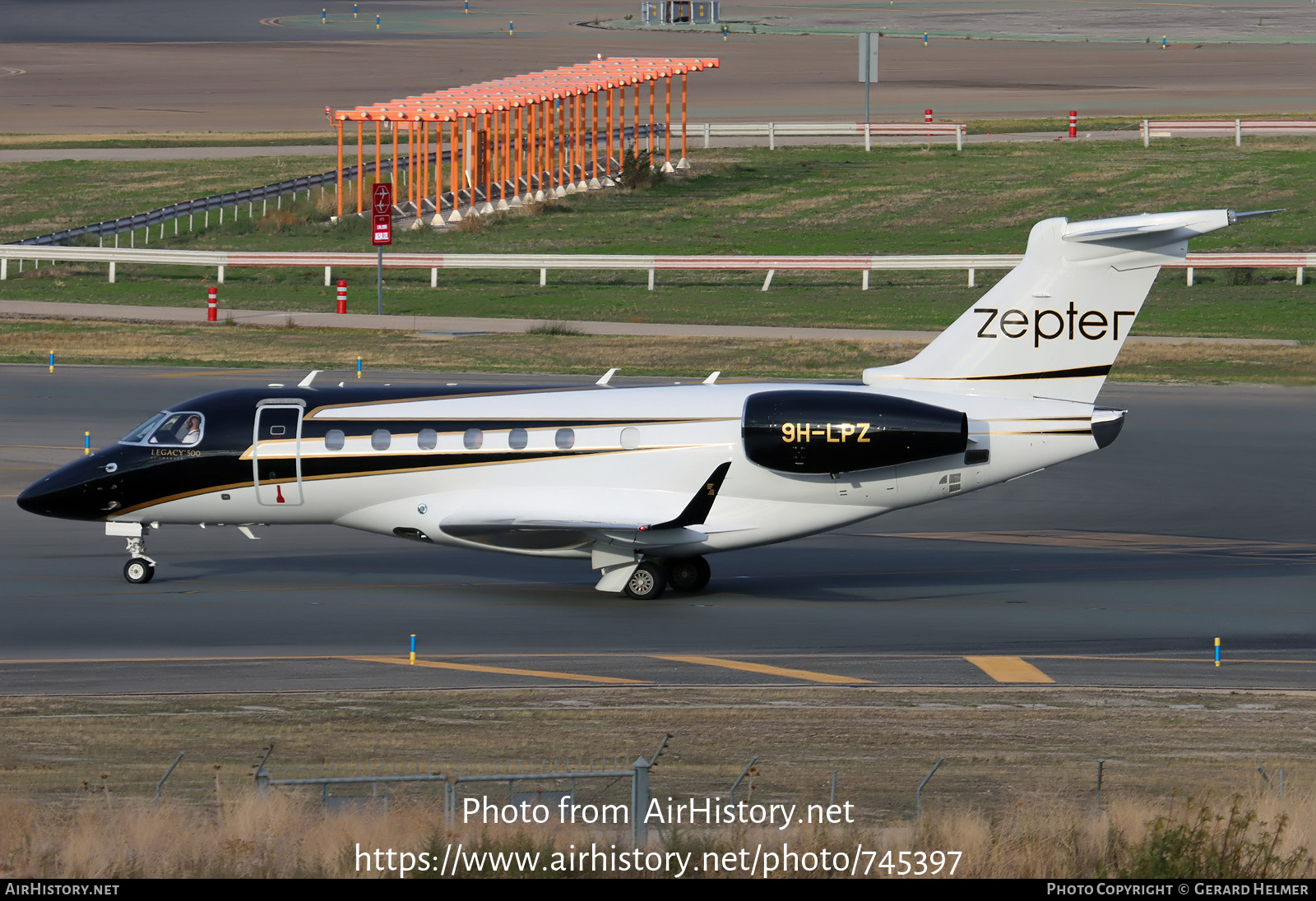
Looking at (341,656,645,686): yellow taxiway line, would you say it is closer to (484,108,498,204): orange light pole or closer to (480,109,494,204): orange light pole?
(480,109,494,204): orange light pole

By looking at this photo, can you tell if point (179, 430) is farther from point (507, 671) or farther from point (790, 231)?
point (790, 231)

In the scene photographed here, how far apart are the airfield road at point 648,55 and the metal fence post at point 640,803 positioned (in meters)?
85.4

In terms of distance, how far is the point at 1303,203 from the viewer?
67125 millimetres

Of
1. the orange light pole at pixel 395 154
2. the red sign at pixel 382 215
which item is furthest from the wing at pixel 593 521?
the orange light pole at pixel 395 154

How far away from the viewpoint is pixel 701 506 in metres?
24.0

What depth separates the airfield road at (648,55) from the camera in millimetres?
101062

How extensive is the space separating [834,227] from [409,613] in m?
46.6

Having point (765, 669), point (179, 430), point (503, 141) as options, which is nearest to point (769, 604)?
point (765, 669)

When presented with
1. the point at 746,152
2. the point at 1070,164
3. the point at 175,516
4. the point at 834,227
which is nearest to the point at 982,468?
the point at 175,516

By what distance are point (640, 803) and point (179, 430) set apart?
1460 cm

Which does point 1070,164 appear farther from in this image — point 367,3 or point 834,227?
point 367,3

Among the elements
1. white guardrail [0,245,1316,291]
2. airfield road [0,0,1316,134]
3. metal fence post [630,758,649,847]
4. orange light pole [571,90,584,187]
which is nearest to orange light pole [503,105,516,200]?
orange light pole [571,90,584,187]

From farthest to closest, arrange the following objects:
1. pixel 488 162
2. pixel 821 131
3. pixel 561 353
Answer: pixel 821 131, pixel 488 162, pixel 561 353

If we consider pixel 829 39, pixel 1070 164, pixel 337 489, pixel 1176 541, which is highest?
pixel 829 39
